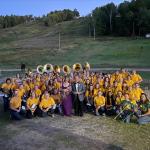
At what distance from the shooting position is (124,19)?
80125 mm

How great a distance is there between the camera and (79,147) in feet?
45.3

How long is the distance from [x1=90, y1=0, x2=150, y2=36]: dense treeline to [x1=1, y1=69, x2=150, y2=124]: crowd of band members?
5804cm

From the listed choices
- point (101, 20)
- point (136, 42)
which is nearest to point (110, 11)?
point (101, 20)

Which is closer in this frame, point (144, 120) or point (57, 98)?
point (144, 120)

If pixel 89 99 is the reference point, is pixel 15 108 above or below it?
below

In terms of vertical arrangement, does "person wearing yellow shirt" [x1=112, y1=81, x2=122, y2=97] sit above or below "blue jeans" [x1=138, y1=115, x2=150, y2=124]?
above

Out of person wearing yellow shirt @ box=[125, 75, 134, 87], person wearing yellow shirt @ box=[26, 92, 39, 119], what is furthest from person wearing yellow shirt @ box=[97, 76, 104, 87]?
person wearing yellow shirt @ box=[26, 92, 39, 119]

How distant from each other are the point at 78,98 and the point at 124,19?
63319 mm

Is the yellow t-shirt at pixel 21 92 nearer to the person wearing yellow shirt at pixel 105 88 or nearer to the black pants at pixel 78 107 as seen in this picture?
the black pants at pixel 78 107

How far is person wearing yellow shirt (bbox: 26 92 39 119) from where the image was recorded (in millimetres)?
17875

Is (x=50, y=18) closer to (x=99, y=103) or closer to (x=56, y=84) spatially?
(x=56, y=84)

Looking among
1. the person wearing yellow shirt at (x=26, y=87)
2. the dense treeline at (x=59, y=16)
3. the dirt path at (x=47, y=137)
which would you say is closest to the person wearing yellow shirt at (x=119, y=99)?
the dirt path at (x=47, y=137)

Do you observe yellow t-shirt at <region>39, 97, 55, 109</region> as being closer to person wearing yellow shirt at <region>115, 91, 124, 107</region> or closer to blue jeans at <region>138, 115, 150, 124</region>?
person wearing yellow shirt at <region>115, 91, 124, 107</region>

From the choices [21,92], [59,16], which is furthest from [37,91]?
[59,16]
